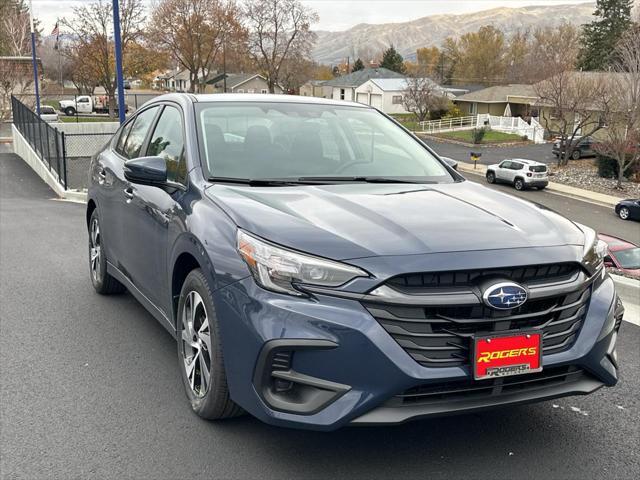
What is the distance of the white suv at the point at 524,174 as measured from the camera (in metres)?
35.8

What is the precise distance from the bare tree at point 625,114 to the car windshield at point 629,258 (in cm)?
2630

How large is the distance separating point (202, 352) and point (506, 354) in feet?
5.11

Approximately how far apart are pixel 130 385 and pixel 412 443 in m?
1.79

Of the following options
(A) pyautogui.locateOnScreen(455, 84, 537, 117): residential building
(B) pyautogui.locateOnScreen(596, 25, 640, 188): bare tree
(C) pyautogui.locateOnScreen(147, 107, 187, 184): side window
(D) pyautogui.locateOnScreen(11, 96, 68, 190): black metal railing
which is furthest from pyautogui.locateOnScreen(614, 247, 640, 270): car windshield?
(A) pyautogui.locateOnScreen(455, 84, 537, 117): residential building

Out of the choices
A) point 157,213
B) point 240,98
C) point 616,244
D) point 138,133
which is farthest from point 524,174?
point 157,213

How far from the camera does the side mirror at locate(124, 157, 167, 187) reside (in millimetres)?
3943

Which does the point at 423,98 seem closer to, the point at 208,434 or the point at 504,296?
the point at 208,434

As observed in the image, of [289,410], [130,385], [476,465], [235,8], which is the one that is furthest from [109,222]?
[235,8]

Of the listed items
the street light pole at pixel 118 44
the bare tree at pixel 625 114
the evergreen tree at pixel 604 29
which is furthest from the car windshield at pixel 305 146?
the evergreen tree at pixel 604 29

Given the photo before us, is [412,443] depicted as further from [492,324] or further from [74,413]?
[74,413]

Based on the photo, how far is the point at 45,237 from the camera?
938 cm

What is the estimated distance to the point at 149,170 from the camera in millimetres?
3943

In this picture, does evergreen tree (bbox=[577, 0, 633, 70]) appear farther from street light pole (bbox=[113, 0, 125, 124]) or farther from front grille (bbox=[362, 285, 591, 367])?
front grille (bbox=[362, 285, 591, 367])

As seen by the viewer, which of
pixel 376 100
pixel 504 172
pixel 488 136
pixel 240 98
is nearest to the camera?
pixel 240 98
